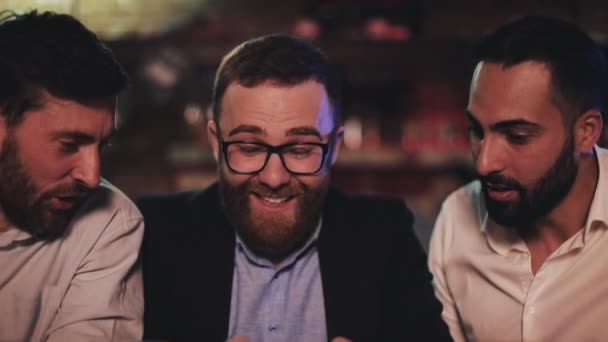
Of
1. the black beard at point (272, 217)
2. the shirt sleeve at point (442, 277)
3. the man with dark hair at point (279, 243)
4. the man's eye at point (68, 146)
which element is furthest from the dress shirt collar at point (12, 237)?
the shirt sleeve at point (442, 277)

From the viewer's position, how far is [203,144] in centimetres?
434

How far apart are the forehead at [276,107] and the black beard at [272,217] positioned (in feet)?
0.50

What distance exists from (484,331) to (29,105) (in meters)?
1.34

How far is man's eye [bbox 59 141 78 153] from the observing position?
4.84 feet

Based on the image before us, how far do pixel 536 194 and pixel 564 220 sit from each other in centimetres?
14

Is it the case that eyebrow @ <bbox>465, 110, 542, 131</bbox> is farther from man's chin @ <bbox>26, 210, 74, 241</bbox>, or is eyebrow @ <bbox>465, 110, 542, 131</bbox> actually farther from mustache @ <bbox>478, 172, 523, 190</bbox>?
man's chin @ <bbox>26, 210, 74, 241</bbox>

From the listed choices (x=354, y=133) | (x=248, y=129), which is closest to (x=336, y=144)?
(x=248, y=129)

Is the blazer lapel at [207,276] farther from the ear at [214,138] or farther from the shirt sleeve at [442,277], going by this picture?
the shirt sleeve at [442,277]

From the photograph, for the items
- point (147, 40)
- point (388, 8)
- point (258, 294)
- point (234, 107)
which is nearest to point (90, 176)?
point (234, 107)

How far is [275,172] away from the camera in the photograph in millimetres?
1566

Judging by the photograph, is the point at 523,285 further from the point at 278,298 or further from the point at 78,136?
the point at 78,136

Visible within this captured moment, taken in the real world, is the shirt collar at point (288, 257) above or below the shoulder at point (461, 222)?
below

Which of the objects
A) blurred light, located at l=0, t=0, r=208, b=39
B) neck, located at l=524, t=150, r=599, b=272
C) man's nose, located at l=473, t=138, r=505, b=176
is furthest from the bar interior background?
man's nose, located at l=473, t=138, r=505, b=176

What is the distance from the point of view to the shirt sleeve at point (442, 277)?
181 cm
